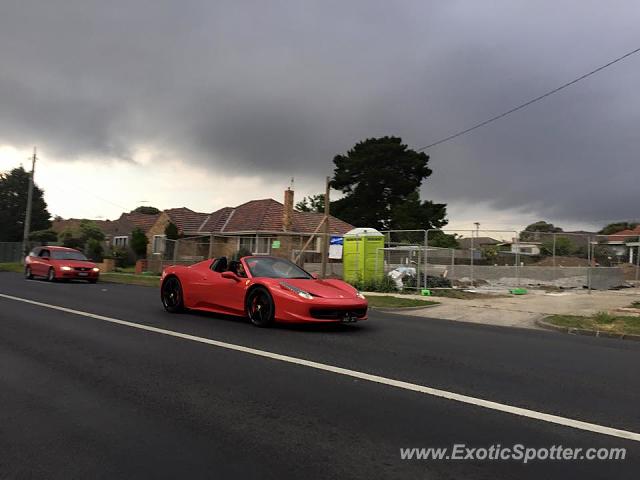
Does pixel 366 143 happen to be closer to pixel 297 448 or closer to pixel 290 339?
pixel 290 339

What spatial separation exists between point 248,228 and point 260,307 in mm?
29638

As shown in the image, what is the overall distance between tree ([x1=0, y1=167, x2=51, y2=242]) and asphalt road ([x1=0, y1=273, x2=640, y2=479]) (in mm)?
65877

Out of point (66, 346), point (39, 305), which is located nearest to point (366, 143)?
point (39, 305)

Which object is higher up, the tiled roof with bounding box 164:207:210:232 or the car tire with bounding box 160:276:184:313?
Result: the tiled roof with bounding box 164:207:210:232

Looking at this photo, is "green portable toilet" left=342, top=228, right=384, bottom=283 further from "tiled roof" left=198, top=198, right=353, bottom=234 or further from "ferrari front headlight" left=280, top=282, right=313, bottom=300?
"tiled roof" left=198, top=198, right=353, bottom=234

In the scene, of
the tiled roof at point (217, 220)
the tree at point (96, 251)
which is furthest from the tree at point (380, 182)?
the tree at point (96, 251)

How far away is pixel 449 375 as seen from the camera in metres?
5.60

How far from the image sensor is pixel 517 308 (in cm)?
1358

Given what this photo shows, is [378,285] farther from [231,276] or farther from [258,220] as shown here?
[258,220]

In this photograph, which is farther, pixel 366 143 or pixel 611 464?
pixel 366 143

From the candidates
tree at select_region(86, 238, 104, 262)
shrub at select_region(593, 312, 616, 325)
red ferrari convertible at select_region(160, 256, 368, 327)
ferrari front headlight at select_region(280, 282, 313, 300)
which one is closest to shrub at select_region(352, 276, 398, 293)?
shrub at select_region(593, 312, 616, 325)

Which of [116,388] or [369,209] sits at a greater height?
[369,209]

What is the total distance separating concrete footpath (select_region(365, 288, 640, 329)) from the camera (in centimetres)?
1185

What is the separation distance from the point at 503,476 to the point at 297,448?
4.37ft
